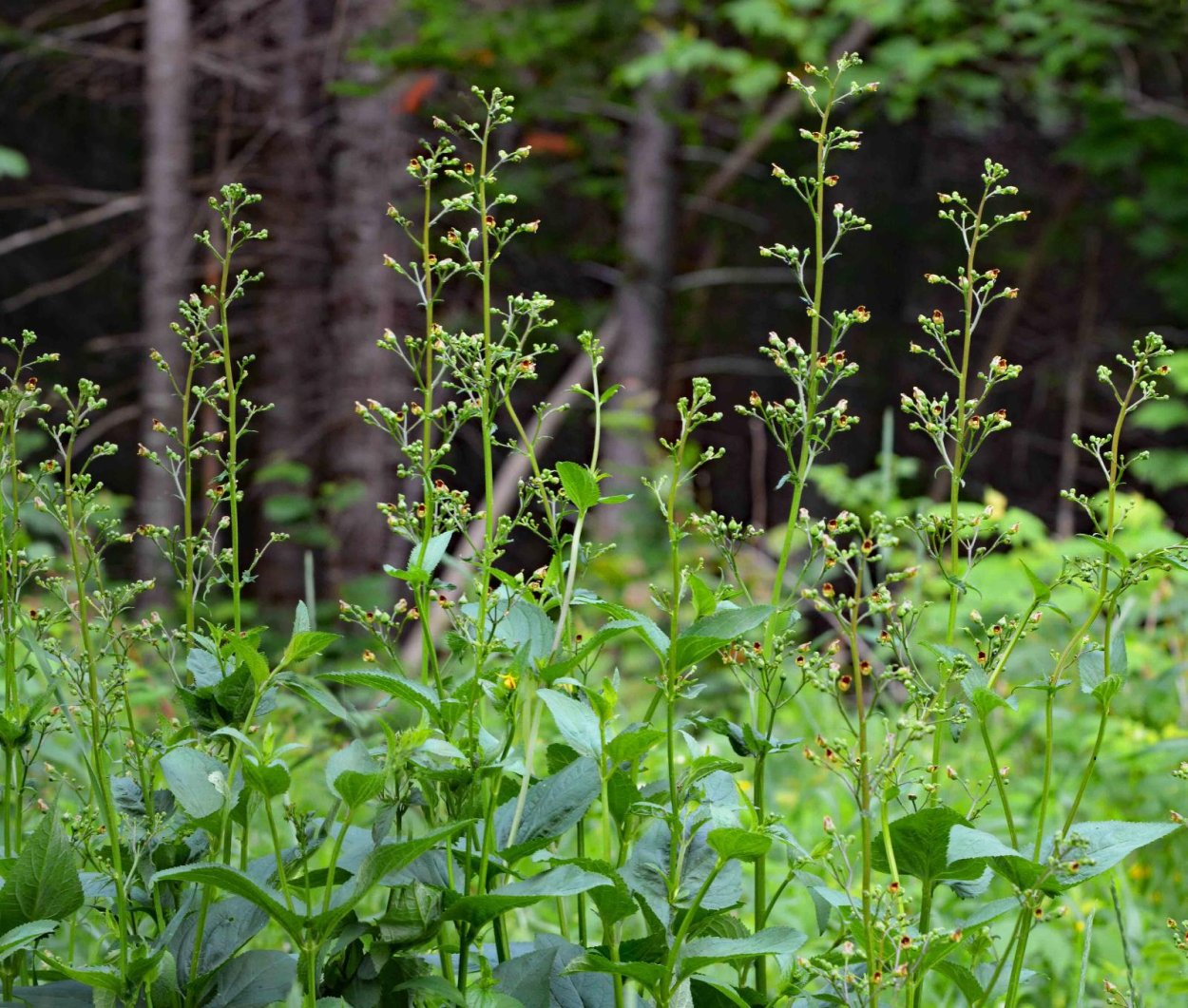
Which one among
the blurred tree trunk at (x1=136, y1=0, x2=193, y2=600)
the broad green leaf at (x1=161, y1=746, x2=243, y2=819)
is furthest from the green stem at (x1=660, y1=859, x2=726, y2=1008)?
the blurred tree trunk at (x1=136, y1=0, x2=193, y2=600)

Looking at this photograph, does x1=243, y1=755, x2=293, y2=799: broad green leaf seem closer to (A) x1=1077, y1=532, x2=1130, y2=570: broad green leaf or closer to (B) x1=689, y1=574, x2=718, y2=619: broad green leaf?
(B) x1=689, y1=574, x2=718, y2=619: broad green leaf

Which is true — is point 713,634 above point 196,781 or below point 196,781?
above

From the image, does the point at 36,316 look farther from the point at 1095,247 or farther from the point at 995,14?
the point at 1095,247

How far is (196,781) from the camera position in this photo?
893mm

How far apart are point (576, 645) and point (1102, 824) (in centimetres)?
44

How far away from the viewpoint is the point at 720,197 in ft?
25.0

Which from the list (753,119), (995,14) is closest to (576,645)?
(995,14)

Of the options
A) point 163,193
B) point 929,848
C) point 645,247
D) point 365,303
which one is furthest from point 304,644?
point 163,193

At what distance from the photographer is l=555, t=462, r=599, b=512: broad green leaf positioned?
35.2 inches

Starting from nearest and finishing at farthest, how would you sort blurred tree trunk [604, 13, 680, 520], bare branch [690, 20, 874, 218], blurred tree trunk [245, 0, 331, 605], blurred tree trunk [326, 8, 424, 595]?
bare branch [690, 20, 874, 218]
blurred tree trunk [604, 13, 680, 520]
blurred tree trunk [326, 8, 424, 595]
blurred tree trunk [245, 0, 331, 605]

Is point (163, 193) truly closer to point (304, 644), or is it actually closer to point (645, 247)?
point (645, 247)

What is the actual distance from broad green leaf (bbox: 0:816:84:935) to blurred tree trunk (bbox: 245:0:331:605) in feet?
20.9

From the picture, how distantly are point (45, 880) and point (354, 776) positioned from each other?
28 cm

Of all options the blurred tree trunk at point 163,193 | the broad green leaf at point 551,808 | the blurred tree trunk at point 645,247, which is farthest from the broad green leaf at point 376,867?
the blurred tree trunk at point 163,193
